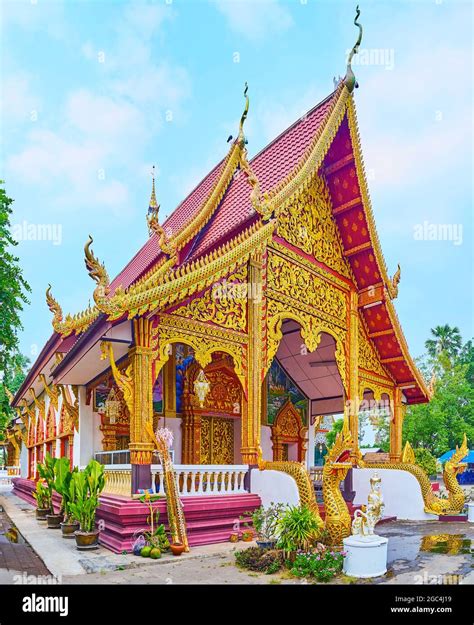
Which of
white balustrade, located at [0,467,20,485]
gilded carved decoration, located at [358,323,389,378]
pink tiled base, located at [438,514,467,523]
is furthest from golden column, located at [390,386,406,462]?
white balustrade, located at [0,467,20,485]

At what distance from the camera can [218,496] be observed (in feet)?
28.6

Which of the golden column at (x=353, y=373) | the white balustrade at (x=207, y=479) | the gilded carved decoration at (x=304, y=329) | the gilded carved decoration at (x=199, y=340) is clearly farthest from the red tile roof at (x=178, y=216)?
the white balustrade at (x=207, y=479)

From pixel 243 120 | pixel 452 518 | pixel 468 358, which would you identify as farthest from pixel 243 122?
pixel 468 358

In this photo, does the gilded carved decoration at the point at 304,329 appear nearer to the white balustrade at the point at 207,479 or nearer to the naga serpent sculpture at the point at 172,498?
the white balustrade at the point at 207,479

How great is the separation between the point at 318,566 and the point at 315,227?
6.91 metres

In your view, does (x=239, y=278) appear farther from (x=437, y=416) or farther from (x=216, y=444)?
(x=437, y=416)

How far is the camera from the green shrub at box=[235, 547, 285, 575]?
254 inches

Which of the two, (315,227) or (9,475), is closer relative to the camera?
(315,227)

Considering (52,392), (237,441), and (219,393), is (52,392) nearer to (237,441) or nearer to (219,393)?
(219,393)

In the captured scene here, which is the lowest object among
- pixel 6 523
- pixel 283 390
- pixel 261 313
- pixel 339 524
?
pixel 6 523

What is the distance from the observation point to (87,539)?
771cm
